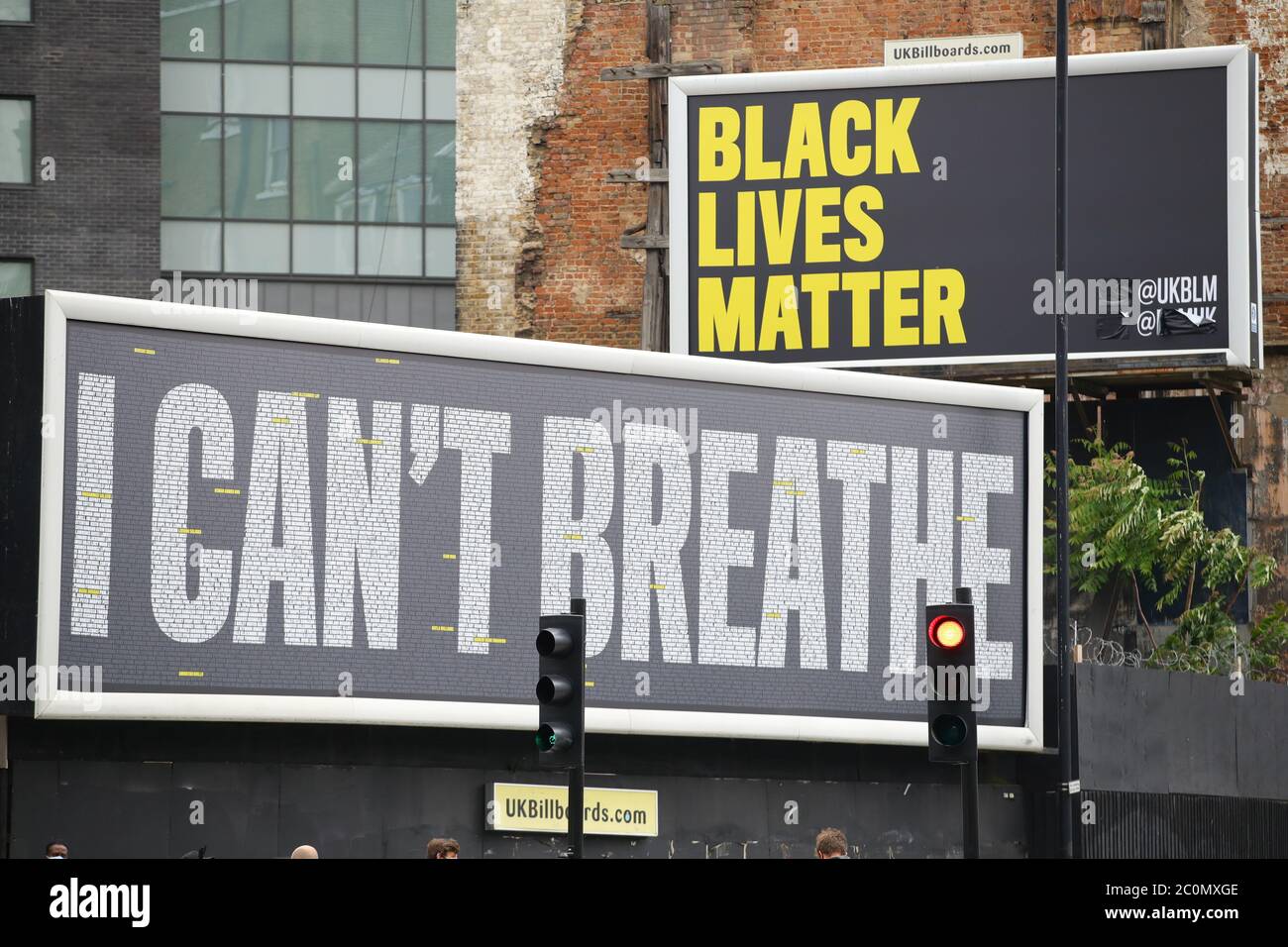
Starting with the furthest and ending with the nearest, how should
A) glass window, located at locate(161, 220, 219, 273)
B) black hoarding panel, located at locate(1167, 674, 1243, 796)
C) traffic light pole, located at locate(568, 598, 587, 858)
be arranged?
1. glass window, located at locate(161, 220, 219, 273)
2. black hoarding panel, located at locate(1167, 674, 1243, 796)
3. traffic light pole, located at locate(568, 598, 587, 858)

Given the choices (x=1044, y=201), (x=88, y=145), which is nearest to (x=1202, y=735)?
(x=1044, y=201)

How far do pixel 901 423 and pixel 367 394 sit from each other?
582cm

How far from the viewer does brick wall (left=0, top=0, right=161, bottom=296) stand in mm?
44406

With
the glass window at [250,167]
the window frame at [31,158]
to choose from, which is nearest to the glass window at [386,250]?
the glass window at [250,167]

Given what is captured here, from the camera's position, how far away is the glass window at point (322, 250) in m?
46.7

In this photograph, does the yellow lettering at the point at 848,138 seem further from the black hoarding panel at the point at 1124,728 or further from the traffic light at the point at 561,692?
the traffic light at the point at 561,692

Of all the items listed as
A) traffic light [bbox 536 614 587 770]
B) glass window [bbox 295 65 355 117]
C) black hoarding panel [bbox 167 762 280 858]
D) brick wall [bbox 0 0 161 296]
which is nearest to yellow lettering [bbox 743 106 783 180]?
black hoarding panel [bbox 167 762 280 858]

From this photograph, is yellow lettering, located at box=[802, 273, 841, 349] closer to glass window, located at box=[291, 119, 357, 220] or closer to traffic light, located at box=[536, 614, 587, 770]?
traffic light, located at box=[536, 614, 587, 770]

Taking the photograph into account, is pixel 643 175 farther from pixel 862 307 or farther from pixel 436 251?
pixel 436 251

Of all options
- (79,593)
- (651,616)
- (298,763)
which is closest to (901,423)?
(651,616)

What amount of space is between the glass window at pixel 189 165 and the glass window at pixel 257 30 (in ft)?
5.86

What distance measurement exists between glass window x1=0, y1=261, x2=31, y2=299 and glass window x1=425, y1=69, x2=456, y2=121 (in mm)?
9756

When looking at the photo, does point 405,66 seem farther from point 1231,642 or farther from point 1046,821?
point 1046,821

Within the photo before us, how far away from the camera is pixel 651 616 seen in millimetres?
19234
